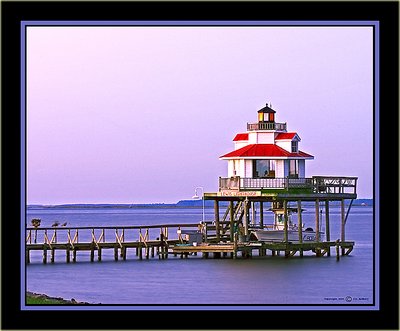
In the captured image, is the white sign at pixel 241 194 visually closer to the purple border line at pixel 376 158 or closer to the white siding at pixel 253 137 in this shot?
the white siding at pixel 253 137

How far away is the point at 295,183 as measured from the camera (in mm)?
34094

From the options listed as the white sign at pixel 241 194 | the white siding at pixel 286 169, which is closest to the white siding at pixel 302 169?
the white siding at pixel 286 169

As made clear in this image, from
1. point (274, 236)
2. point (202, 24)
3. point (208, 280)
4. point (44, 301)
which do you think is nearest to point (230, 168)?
point (274, 236)

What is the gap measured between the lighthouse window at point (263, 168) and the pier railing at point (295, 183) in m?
0.19

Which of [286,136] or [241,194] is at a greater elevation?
[286,136]

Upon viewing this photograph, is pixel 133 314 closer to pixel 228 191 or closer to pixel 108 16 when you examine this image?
pixel 108 16

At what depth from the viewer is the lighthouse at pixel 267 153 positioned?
3394 centimetres

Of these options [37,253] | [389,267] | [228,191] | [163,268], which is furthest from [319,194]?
[389,267]

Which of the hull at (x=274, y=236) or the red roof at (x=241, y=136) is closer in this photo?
the red roof at (x=241, y=136)

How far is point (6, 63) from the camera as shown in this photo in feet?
45.8

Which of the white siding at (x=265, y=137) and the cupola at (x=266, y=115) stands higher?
the cupola at (x=266, y=115)

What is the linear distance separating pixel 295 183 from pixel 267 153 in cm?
119

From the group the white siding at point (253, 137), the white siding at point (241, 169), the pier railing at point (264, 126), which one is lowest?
the white siding at point (241, 169)

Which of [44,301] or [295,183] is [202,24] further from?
[295,183]
